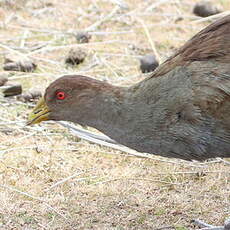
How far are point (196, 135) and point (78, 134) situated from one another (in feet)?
6.57

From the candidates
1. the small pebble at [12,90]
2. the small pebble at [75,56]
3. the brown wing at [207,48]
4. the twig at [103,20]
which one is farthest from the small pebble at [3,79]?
the brown wing at [207,48]

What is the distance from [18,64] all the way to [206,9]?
2.89 m

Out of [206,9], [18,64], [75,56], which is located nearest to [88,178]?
[18,64]

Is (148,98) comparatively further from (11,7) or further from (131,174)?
(11,7)

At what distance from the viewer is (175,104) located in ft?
14.4

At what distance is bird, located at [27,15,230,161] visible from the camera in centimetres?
432

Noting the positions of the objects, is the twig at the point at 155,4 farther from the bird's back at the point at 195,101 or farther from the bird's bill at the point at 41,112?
the bird's back at the point at 195,101

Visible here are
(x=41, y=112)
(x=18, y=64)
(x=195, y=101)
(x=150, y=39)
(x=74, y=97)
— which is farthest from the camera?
(x=150, y=39)

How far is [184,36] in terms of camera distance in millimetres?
8734

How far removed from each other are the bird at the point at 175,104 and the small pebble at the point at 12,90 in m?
2.15

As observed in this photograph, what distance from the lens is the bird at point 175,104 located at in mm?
4316

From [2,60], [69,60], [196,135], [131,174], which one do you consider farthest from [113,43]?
[196,135]

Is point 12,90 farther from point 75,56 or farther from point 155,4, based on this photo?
point 155,4

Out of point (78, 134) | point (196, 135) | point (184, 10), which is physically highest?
point (196, 135)
